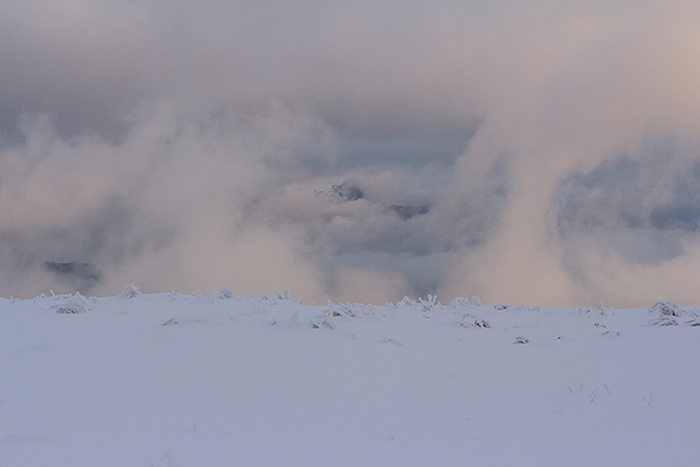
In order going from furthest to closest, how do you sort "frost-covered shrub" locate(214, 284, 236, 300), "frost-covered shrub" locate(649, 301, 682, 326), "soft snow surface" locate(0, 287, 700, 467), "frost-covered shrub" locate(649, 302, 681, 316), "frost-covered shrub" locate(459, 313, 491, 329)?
"frost-covered shrub" locate(214, 284, 236, 300) → "frost-covered shrub" locate(649, 302, 681, 316) → "frost-covered shrub" locate(649, 301, 682, 326) → "frost-covered shrub" locate(459, 313, 491, 329) → "soft snow surface" locate(0, 287, 700, 467)

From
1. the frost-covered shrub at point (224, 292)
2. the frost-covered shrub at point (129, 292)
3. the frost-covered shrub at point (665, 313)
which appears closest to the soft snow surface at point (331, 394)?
the frost-covered shrub at point (665, 313)

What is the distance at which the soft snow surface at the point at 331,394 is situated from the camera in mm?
2039

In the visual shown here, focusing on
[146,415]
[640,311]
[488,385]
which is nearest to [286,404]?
[146,415]

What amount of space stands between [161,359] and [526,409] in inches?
97.1

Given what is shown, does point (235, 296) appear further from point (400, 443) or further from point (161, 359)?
point (400, 443)

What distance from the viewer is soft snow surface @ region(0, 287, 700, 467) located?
6.69 ft

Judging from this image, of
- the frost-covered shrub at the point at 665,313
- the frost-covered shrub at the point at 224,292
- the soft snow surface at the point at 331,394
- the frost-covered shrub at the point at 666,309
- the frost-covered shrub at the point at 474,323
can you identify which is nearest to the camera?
the soft snow surface at the point at 331,394

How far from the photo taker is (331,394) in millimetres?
2734

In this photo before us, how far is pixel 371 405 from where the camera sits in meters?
2.61

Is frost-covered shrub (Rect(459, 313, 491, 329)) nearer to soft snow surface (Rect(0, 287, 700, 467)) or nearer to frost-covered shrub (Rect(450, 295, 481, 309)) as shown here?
soft snow surface (Rect(0, 287, 700, 467))

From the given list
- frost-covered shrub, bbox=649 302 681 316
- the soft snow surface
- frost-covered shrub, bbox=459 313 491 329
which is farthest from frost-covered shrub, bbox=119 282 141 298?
frost-covered shrub, bbox=649 302 681 316

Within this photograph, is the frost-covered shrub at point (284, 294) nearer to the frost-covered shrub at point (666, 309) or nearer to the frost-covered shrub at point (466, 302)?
the frost-covered shrub at point (466, 302)

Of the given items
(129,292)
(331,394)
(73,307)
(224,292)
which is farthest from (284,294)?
(331,394)

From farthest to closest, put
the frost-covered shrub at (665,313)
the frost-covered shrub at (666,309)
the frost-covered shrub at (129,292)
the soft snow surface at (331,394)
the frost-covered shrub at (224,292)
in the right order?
the frost-covered shrub at (224,292) < the frost-covered shrub at (129,292) < the frost-covered shrub at (666,309) < the frost-covered shrub at (665,313) < the soft snow surface at (331,394)
